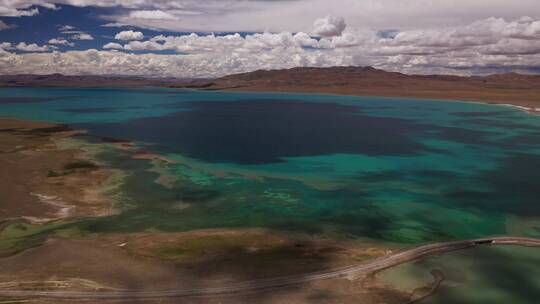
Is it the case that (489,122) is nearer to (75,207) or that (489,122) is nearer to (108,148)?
(108,148)

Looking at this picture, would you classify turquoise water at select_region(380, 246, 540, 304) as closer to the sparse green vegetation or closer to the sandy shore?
the sandy shore

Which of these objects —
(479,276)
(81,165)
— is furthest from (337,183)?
(81,165)

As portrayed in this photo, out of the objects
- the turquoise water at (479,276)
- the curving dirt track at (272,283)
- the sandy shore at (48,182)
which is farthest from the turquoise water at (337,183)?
the turquoise water at (479,276)

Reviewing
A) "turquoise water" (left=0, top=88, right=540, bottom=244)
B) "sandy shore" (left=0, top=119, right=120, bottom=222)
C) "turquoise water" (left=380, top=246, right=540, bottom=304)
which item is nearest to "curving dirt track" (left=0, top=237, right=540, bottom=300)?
"turquoise water" (left=380, top=246, right=540, bottom=304)

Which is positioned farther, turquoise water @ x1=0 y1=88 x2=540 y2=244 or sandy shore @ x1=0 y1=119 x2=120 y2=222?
sandy shore @ x1=0 y1=119 x2=120 y2=222

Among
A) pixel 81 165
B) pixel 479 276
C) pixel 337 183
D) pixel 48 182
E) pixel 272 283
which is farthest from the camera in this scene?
pixel 81 165

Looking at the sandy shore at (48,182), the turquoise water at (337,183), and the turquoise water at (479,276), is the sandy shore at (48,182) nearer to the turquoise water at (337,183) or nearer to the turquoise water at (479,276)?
the turquoise water at (337,183)

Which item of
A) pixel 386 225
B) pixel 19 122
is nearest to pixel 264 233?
pixel 386 225

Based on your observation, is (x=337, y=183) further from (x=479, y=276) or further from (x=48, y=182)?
(x=48, y=182)

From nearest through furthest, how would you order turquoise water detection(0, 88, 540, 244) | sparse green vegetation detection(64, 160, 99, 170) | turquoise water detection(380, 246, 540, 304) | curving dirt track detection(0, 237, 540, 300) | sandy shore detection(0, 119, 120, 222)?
curving dirt track detection(0, 237, 540, 300), turquoise water detection(380, 246, 540, 304), turquoise water detection(0, 88, 540, 244), sandy shore detection(0, 119, 120, 222), sparse green vegetation detection(64, 160, 99, 170)

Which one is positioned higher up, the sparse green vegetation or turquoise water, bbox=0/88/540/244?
the sparse green vegetation

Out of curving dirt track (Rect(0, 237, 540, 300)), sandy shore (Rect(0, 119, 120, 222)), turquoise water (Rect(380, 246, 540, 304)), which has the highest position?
sandy shore (Rect(0, 119, 120, 222))
